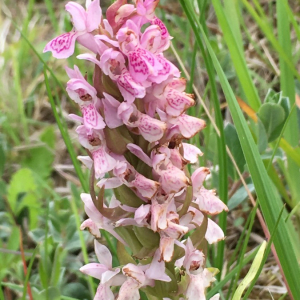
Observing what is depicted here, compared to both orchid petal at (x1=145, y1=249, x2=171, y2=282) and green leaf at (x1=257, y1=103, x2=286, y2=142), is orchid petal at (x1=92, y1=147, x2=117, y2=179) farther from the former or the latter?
green leaf at (x1=257, y1=103, x2=286, y2=142)

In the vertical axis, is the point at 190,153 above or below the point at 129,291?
above

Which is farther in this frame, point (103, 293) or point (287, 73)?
point (287, 73)

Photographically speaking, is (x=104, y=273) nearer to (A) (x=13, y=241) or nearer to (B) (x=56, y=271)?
(B) (x=56, y=271)

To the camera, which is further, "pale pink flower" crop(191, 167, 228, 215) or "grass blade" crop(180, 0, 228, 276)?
"grass blade" crop(180, 0, 228, 276)

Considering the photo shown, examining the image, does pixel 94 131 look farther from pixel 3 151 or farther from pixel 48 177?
pixel 48 177

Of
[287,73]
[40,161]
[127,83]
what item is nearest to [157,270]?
[127,83]

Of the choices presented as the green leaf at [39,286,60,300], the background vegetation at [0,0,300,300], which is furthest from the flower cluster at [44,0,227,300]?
the green leaf at [39,286,60,300]

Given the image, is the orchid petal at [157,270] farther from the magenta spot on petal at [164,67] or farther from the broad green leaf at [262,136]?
the broad green leaf at [262,136]
